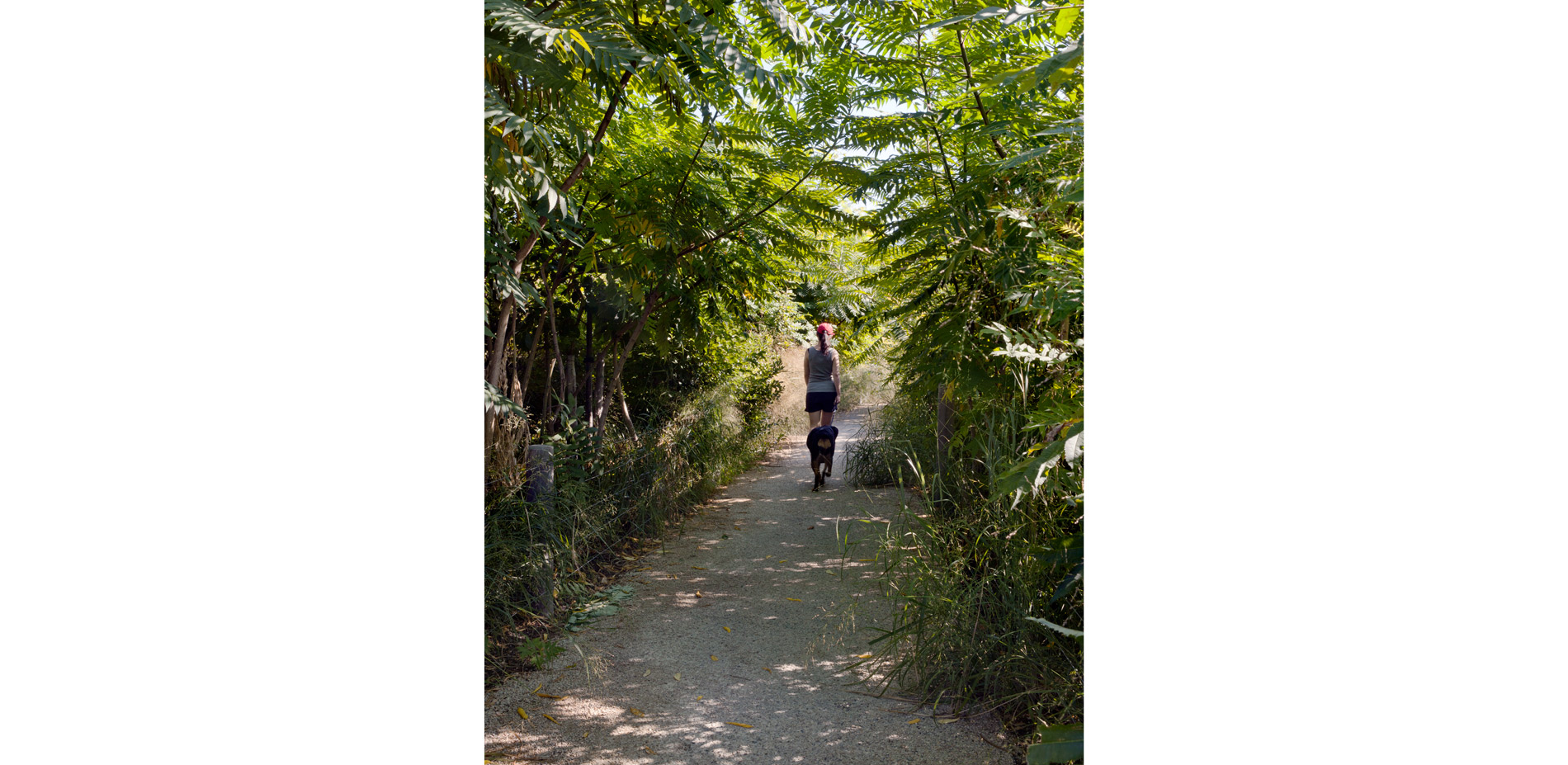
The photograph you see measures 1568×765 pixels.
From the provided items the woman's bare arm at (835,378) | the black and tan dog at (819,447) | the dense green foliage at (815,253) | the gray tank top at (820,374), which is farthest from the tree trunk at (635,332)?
the woman's bare arm at (835,378)

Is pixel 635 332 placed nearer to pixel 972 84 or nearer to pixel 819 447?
pixel 819 447

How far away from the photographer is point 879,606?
165 inches

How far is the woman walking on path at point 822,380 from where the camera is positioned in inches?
317

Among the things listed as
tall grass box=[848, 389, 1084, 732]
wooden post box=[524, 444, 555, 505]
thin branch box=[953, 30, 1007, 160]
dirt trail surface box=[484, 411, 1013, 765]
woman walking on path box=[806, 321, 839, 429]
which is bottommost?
dirt trail surface box=[484, 411, 1013, 765]

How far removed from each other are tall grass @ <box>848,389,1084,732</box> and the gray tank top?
14.2 feet

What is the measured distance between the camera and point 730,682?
3.41 metres

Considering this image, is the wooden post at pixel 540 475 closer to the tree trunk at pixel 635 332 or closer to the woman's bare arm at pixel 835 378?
the tree trunk at pixel 635 332

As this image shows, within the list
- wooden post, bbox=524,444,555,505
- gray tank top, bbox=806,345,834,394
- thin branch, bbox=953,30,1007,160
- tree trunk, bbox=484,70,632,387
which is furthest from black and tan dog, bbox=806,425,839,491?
thin branch, bbox=953,30,1007,160

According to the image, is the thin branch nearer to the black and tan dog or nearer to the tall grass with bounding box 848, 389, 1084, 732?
the tall grass with bounding box 848, 389, 1084, 732

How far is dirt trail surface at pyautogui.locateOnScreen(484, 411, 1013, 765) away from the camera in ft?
9.25

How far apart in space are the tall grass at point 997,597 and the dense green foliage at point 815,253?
0.01m

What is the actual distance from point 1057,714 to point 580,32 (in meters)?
2.63

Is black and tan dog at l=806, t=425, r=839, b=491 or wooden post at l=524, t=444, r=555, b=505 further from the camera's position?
black and tan dog at l=806, t=425, r=839, b=491
